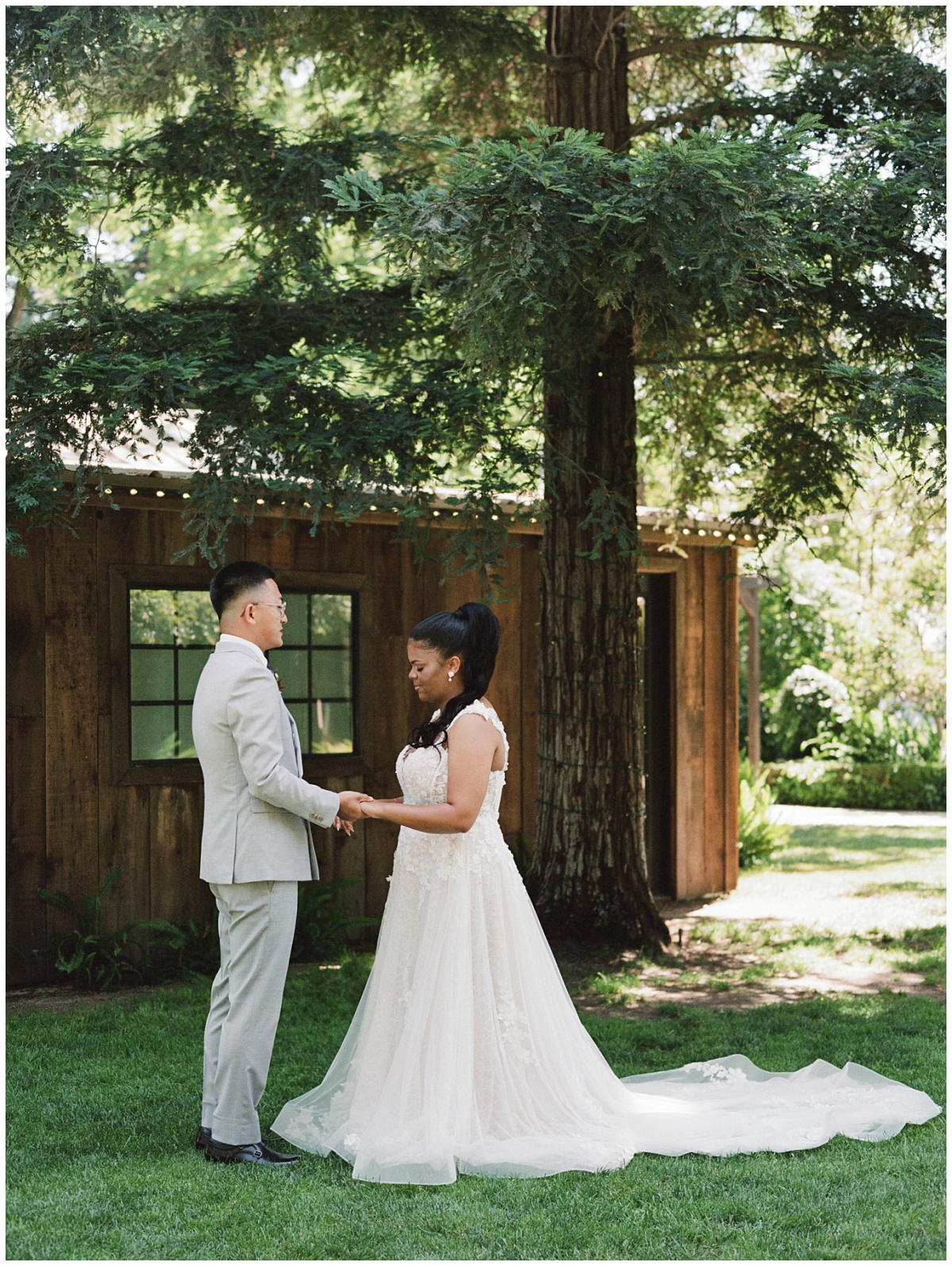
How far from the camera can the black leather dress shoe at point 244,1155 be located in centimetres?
422

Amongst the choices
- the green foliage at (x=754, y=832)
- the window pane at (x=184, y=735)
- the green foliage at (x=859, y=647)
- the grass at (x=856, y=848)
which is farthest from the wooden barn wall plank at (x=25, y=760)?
the green foliage at (x=859, y=647)

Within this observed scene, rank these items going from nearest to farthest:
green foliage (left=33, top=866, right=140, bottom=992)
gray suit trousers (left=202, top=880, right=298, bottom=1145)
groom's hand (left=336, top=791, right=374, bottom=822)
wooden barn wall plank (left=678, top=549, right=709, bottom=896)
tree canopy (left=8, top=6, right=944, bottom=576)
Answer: gray suit trousers (left=202, top=880, right=298, bottom=1145)
groom's hand (left=336, top=791, right=374, bottom=822)
tree canopy (left=8, top=6, right=944, bottom=576)
green foliage (left=33, top=866, right=140, bottom=992)
wooden barn wall plank (left=678, top=549, right=709, bottom=896)

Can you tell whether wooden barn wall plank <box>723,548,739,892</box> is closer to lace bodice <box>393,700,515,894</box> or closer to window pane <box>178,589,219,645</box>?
window pane <box>178,589,219,645</box>

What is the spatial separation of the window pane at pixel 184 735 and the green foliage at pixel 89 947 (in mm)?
845

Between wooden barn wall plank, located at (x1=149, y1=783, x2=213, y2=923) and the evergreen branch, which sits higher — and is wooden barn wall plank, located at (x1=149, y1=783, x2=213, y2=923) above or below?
below

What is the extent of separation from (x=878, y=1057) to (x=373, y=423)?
383 centimetres

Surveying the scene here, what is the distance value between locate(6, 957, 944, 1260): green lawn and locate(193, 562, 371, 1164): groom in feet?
0.88

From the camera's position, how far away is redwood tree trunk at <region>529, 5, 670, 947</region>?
7.85 m

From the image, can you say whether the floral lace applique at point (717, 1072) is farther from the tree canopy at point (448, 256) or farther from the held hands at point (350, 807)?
the tree canopy at point (448, 256)

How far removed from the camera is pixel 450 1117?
4246 mm

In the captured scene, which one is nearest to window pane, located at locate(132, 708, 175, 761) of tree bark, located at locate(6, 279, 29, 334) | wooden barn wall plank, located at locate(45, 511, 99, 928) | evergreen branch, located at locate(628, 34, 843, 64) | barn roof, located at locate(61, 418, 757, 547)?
wooden barn wall plank, located at locate(45, 511, 99, 928)

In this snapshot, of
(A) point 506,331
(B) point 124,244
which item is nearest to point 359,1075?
(A) point 506,331

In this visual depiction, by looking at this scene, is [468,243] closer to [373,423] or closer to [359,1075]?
[373,423]

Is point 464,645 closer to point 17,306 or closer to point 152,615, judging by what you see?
point 152,615
